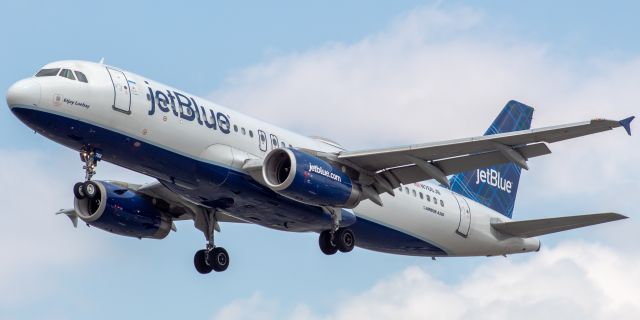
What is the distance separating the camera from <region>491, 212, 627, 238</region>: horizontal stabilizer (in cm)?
4403

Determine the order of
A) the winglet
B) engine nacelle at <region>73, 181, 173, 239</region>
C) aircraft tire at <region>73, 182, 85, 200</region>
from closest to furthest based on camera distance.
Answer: the winglet
aircraft tire at <region>73, 182, 85, 200</region>
engine nacelle at <region>73, 181, 173, 239</region>

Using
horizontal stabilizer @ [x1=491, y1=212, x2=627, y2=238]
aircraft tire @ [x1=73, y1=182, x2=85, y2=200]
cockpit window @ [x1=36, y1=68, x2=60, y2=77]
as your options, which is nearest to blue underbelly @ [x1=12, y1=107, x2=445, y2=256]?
aircraft tire @ [x1=73, y1=182, x2=85, y2=200]

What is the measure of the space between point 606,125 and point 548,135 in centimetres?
211

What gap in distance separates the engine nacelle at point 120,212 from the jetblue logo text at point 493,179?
1252 cm

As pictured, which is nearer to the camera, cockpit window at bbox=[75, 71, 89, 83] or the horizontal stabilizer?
cockpit window at bbox=[75, 71, 89, 83]

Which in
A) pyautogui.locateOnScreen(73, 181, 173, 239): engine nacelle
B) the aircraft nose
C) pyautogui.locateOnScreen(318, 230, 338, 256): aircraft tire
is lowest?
pyautogui.locateOnScreen(318, 230, 338, 256): aircraft tire

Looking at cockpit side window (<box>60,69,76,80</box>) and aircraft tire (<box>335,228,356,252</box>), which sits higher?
cockpit side window (<box>60,69,76,80</box>)

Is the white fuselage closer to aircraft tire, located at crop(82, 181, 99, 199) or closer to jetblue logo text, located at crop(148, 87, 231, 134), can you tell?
jetblue logo text, located at crop(148, 87, 231, 134)

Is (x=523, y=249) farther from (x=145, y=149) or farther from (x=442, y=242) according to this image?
(x=145, y=149)

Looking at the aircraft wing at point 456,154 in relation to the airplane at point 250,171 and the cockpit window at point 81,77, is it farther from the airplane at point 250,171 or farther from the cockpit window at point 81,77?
the cockpit window at point 81,77

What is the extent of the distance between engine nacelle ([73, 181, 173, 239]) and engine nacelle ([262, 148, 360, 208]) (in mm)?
7306

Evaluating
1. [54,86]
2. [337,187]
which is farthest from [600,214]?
[54,86]

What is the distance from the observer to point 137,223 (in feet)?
156

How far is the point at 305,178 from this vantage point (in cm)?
4159
